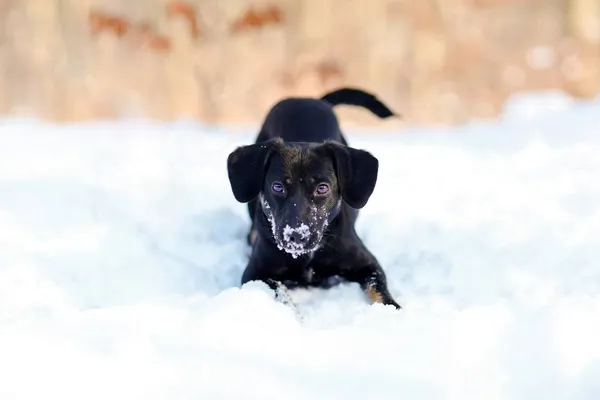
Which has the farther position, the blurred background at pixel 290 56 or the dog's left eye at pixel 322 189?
the blurred background at pixel 290 56

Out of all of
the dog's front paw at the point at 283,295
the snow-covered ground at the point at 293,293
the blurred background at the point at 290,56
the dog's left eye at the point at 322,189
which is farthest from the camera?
the blurred background at the point at 290,56

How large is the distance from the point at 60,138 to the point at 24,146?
456mm

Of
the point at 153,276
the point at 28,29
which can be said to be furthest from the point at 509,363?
the point at 28,29

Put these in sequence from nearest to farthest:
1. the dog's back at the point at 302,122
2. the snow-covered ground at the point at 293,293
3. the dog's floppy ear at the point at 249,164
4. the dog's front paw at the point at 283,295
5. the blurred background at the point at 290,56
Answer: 1. the snow-covered ground at the point at 293,293
2. the dog's front paw at the point at 283,295
3. the dog's floppy ear at the point at 249,164
4. the dog's back at the point at 302,122
5. the blurred background at the point at 290,56

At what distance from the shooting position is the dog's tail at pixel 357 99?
4.26 metres

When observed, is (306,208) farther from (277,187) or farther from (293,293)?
(293,293)

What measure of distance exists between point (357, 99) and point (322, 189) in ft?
5.28

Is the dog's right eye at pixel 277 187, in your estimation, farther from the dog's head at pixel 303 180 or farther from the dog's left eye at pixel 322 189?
the dog's left eye at pixel 322 189

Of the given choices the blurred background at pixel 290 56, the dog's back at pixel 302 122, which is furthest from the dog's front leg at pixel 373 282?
the blurred background at pixel 290 56

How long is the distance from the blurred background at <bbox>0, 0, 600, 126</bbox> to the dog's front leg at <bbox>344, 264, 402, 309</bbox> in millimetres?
3926

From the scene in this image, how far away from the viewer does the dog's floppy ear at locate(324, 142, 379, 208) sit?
2938 millimetres

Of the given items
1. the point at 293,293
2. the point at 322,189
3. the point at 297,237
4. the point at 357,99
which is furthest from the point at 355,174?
the point at 357,99

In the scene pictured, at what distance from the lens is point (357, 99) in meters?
4.34

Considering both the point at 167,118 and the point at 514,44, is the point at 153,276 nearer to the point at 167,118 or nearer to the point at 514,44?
the point at 167,118
